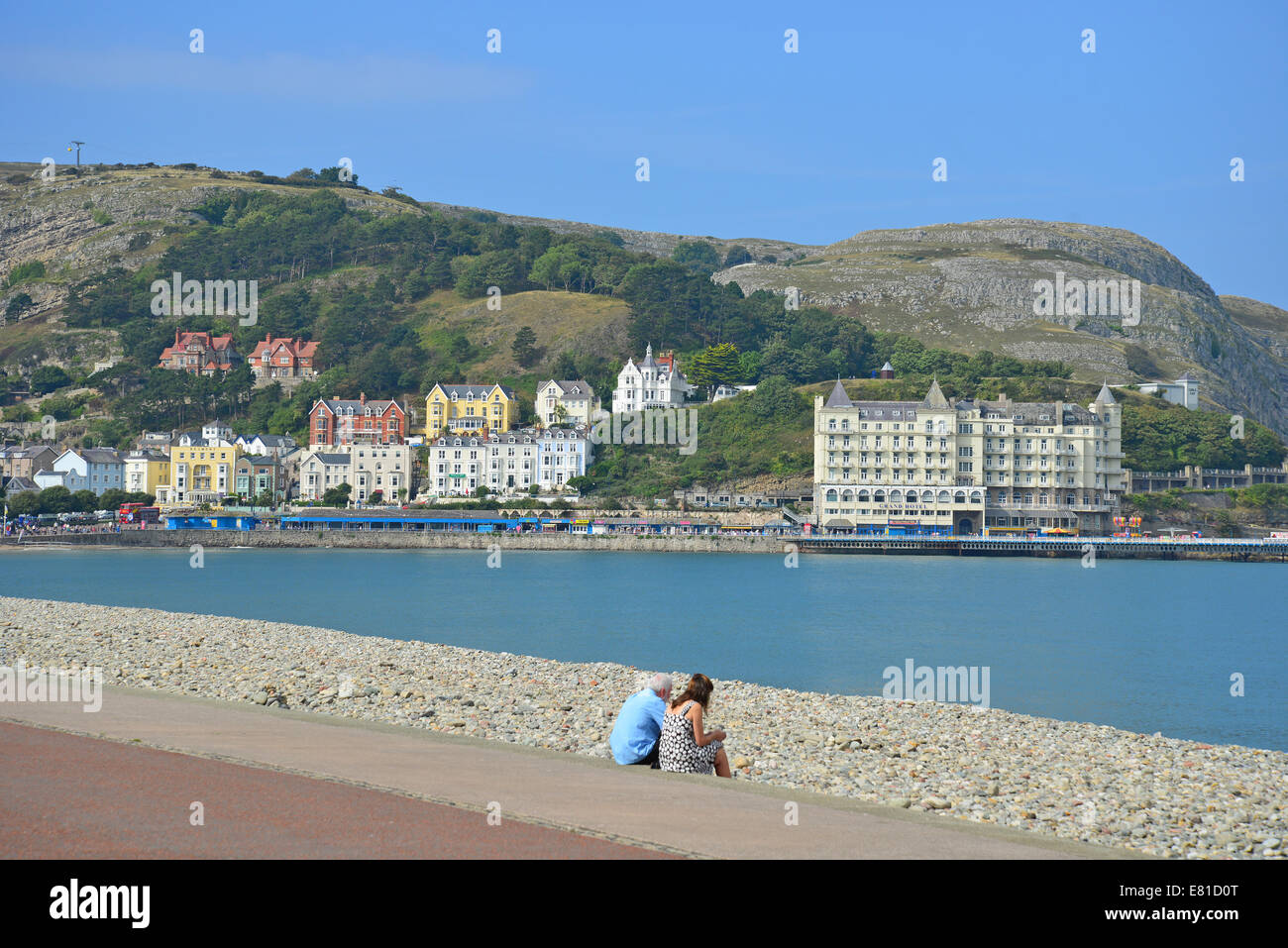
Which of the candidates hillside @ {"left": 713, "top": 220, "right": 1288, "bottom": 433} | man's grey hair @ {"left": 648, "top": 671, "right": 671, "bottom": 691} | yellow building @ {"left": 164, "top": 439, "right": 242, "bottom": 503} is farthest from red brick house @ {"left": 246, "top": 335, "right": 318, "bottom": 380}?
man's grey hair @ {"left": 648, "top": 671, "right": 671, "bottom": 691}

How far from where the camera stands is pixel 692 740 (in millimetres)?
10336

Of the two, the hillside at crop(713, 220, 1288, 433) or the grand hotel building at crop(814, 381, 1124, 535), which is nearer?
the grand hotel building at crop(814, 381, 1124, 535)

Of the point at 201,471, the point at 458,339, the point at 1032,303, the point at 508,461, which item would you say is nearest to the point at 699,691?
the point at 508,461

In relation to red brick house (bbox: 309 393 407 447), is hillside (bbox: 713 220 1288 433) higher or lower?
higher

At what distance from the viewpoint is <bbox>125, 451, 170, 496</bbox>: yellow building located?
102750 millimetres

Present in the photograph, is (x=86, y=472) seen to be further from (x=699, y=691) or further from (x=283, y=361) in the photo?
(x=699, y=691)

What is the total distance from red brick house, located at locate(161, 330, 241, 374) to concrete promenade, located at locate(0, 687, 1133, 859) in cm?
12165

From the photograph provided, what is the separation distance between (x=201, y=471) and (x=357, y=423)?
43.1ft

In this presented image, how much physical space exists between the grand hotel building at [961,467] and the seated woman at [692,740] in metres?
78.8

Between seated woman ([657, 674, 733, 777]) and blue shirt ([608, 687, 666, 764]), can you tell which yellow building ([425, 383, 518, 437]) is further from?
seated woman ([657, 674, 733, 777])

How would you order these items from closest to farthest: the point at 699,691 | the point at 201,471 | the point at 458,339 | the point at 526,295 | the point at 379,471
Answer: the point at 699,691, the point at 379,471, the point at 201,471, the point at 458,339, the point at 526,295

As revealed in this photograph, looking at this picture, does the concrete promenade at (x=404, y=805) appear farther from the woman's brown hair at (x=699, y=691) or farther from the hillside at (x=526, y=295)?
the hillside at (x=526, y=295)
